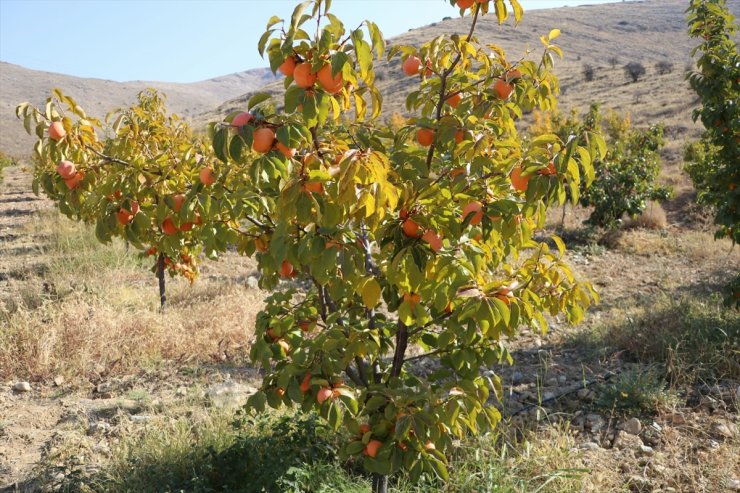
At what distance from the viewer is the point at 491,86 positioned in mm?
2010

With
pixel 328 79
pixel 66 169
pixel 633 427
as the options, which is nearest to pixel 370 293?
pixel 328 79

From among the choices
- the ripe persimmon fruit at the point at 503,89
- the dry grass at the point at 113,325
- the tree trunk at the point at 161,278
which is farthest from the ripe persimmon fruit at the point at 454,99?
the tree trunk at the point at 161,278

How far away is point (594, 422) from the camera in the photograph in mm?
3268

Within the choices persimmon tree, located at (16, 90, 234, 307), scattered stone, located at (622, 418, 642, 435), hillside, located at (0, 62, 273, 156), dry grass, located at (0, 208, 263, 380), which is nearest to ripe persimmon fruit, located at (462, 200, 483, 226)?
persimmon tree, located at (16, 90, 234, 307)

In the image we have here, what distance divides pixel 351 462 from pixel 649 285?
501 centimetres

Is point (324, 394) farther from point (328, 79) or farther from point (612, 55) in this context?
point (612, 55)

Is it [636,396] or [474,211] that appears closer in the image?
[474,211]

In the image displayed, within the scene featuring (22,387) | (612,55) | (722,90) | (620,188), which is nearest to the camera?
(22,387)

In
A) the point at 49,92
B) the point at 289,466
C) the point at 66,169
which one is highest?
the point at 49,92

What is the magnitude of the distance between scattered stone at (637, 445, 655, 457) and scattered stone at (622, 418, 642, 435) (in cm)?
A: 16

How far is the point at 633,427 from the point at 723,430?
1.55 feet

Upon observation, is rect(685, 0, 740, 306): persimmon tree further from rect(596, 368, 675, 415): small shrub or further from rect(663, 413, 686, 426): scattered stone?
rect(663, 413, 686, 426): scattered stone

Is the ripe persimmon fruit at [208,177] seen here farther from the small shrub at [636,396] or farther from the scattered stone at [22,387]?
the scattered stone at [22,387]

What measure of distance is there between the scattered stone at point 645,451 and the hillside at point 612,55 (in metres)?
15.3
